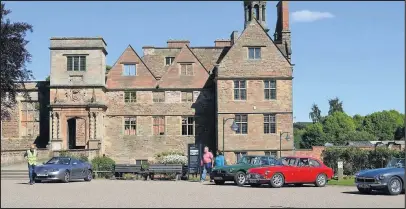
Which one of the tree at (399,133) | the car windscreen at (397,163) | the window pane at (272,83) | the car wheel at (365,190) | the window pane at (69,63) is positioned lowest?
the car wheel at (365,190)

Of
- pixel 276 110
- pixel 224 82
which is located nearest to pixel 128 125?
pixel 224 82

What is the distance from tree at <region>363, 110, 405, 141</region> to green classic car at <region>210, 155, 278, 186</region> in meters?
91.3

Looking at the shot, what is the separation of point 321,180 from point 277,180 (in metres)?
2.15

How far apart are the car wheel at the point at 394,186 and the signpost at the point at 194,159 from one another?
14.7 meters

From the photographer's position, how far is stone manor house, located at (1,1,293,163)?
49.3 metres

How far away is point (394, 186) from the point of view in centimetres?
2084

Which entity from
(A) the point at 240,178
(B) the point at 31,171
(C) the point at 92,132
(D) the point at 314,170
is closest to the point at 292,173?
(D) the point at 314,170

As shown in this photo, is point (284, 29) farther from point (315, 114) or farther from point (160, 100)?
point (315, 114)

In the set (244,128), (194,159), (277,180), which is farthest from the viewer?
(244,128)

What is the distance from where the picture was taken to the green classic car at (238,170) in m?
A: 27.8

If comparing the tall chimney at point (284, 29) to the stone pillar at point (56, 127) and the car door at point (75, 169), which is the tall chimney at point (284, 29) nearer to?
the stone pillar at point (56, 127)

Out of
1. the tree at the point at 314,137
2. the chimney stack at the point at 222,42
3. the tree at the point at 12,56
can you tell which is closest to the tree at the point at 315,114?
the tree at the point at 314,137

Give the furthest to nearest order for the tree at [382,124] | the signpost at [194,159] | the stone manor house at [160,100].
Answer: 1. the tree at [382,124]
2. the stone manor house at [160,100]
3. the signpost at [194,159]

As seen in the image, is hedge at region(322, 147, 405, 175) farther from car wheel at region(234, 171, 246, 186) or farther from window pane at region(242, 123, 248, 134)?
car wheel at region(234, 171, 246, 186)
